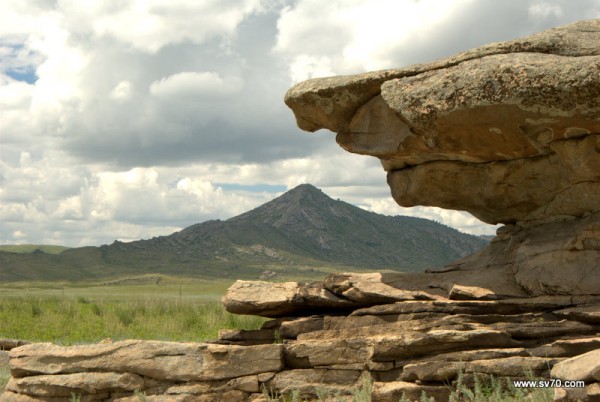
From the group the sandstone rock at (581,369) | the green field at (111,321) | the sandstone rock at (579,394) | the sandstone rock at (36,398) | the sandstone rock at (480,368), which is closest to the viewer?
the sandstone rock at (579,394)

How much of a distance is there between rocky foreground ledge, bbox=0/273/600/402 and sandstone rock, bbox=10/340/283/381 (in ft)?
0.07

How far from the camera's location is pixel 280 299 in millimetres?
15078

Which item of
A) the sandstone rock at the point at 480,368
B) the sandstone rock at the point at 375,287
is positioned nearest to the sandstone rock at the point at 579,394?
the sandstone rock at the point at 480,368

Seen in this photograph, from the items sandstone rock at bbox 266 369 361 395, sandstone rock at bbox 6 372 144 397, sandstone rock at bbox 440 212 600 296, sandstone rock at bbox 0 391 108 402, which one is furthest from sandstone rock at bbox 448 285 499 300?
sandstone rock at bbox 0 391 108 402

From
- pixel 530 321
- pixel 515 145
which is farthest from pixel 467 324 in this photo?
pixel 515 145

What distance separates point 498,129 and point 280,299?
5.93 m

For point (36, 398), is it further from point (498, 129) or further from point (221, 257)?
point (221, 257)

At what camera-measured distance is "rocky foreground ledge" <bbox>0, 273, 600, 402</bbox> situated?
12680 millimetres

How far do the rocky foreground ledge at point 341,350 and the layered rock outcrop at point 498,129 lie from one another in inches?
56.1

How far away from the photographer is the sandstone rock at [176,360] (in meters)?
14.1

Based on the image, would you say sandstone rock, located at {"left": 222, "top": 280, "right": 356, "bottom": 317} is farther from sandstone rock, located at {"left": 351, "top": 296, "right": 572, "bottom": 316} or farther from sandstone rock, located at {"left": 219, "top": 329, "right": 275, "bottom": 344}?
sandstone rock, located at {"left": 351, "top": 296, "right": 572, "bottom": 316}

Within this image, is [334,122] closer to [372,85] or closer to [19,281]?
[372,85]

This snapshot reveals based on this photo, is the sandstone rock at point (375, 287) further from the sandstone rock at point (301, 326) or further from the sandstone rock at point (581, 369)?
the sandstone rock at point (581, 369)

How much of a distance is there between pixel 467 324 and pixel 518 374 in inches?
53.3
